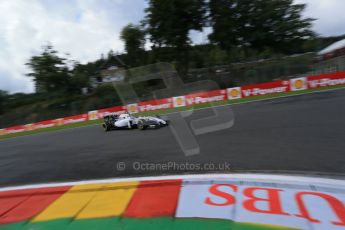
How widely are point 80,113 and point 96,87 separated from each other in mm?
11620

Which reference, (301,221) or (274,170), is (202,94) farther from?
(301,221)

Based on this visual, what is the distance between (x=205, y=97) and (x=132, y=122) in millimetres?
9693

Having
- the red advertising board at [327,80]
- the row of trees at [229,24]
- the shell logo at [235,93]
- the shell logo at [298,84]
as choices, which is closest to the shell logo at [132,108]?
→ the shell logo at [235,93]

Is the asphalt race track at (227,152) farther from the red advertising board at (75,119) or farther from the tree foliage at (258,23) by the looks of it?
the tree foliage at (258,23)

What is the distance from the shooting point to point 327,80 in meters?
19.1

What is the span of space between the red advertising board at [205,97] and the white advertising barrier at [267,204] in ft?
51.9

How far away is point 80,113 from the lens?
2656 centimetres

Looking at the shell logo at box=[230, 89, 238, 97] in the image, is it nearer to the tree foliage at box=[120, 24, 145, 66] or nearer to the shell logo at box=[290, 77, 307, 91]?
the shell logo at box=[290, 77, 307, 91]

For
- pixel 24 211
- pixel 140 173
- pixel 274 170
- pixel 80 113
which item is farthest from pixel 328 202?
pixel 80 113

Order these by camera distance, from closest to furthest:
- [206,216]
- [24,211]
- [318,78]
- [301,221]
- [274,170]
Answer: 1. [301,221]
2. [206,216]
3. [24,211]
4. [274,170]
5. [318,78]

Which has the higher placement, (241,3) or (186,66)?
(241,3)

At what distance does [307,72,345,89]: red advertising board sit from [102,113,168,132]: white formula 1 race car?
1229 centimetres

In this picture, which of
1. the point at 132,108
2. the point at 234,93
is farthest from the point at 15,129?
the point at 234,93

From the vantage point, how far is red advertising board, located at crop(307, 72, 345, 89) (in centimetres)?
1877
